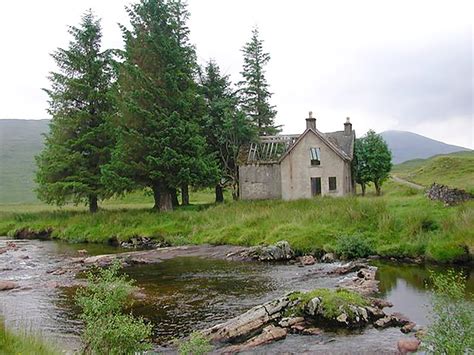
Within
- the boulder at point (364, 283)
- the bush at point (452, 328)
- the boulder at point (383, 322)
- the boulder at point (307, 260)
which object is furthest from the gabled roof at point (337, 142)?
the bush at point (452, 328)

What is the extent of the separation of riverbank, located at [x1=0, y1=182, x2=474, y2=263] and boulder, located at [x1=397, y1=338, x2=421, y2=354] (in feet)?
37.8

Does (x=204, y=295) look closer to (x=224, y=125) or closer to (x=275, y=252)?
(x=275, y=252)

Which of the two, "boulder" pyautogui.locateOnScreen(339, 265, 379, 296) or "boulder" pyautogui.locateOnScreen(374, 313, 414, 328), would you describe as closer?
"boulder" pyautogui.locateOnScreen(374, 313, 414, 328)

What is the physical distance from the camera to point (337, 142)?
52.7 m

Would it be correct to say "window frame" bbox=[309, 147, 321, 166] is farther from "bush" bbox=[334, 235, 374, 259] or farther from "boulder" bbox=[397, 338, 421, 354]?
"boulder" bbox=[397, 338, 421, 354]

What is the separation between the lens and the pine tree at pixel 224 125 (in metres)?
47.2

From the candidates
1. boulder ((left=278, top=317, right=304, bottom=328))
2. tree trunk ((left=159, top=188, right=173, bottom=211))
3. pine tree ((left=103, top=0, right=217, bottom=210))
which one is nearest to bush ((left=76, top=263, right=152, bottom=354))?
boulder ((left=278, top=317, right=304, bottom=328))

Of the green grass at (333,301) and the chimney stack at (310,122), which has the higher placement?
the chimney stack at (310,122)

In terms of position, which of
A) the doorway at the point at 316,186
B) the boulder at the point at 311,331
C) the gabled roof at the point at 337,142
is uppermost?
the gabled roof at the point at 337,142

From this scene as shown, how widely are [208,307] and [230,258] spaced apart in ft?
32.9

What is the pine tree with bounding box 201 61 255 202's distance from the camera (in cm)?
4719

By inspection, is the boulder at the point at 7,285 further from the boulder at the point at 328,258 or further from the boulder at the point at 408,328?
the boulder at the point at 408,328

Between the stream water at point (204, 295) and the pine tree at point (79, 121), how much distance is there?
16286 mm

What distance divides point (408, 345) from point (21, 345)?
9130 mm
